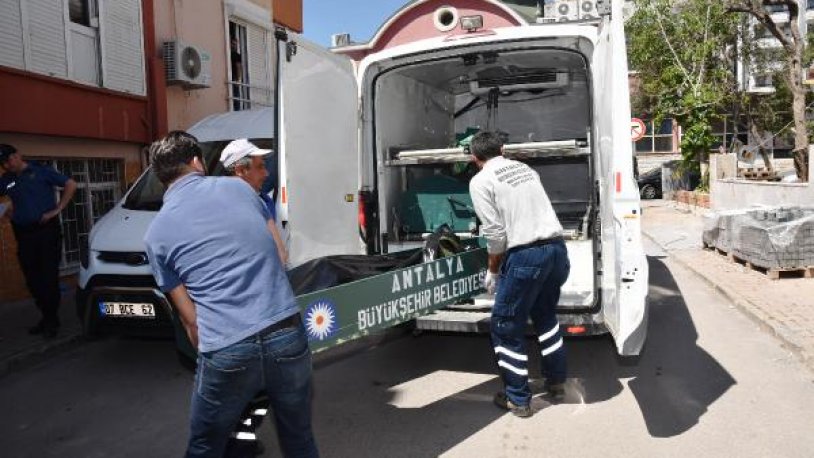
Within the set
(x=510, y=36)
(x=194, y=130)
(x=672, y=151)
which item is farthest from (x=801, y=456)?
(x=672, y=151)

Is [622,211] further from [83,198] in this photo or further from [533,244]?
[83,198]

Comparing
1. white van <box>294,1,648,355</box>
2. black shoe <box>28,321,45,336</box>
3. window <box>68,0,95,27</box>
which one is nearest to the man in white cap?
white van <box>294,1,648,355</box>

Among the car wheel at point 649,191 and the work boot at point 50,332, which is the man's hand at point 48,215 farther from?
the car wheel at point 649,191

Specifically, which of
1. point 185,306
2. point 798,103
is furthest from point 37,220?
point 798,103

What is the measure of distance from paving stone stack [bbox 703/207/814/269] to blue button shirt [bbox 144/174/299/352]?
7.55m

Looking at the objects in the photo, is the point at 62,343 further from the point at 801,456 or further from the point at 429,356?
the point at 801,456

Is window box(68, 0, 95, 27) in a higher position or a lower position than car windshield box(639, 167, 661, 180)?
higher

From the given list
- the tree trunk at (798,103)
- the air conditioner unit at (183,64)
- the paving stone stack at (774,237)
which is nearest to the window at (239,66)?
the air conditioner unit at (183,64)

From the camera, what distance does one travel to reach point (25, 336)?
21.3 feet

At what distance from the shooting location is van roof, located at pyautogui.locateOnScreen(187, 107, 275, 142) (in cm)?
712

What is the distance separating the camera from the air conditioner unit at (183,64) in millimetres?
10938

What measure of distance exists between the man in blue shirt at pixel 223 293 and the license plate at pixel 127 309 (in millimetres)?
2815

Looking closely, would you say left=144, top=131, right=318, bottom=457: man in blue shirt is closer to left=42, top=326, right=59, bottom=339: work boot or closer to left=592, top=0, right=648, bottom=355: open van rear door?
left=592, top=0, right=648, bottom=355: open van rear door

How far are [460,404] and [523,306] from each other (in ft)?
2.81
